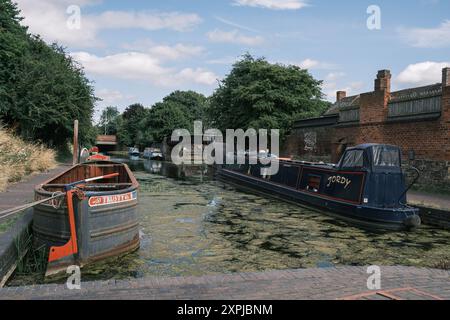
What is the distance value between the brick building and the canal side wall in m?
10.2

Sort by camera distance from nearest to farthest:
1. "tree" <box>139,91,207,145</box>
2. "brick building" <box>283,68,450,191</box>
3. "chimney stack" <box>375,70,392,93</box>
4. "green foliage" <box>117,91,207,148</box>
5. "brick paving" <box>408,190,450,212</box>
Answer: "brick paving" <box>408,190,450,212</box> < "brick building" <box>283,68,450,191</box> < "chimney stack" <box>375,70,392,93</box> < "tree" <box>139,91,207,145</box> < "green foliage" <box>117,91,207,148</box>

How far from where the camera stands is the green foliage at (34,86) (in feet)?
73.5

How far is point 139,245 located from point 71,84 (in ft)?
75.2

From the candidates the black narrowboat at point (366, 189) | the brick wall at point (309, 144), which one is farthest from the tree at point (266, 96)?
the black narrowboat at point (366, 189)

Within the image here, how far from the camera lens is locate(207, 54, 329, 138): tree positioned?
29062 mm

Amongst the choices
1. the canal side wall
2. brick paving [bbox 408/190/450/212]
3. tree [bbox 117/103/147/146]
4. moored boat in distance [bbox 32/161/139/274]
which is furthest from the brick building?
tree [bbox 117/103/147/146]

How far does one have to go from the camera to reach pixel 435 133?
14977 mm

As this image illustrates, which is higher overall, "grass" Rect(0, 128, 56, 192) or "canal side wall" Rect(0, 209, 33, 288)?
Result: "grass" Rect(0, 128, 56, 192)

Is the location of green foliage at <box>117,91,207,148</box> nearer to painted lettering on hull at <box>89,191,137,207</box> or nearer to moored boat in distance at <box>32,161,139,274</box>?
painted lettering on hull at <box>89,191,137,207</box>

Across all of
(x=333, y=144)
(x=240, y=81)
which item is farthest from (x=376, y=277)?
(x=240, y=81)

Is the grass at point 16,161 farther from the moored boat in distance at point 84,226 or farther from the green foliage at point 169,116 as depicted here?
the green foliage at point 169,116

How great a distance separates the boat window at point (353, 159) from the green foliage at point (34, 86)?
1731 centimetres

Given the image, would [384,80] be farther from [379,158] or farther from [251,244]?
[251,244]

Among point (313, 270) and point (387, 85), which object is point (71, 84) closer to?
point (387, 85)
